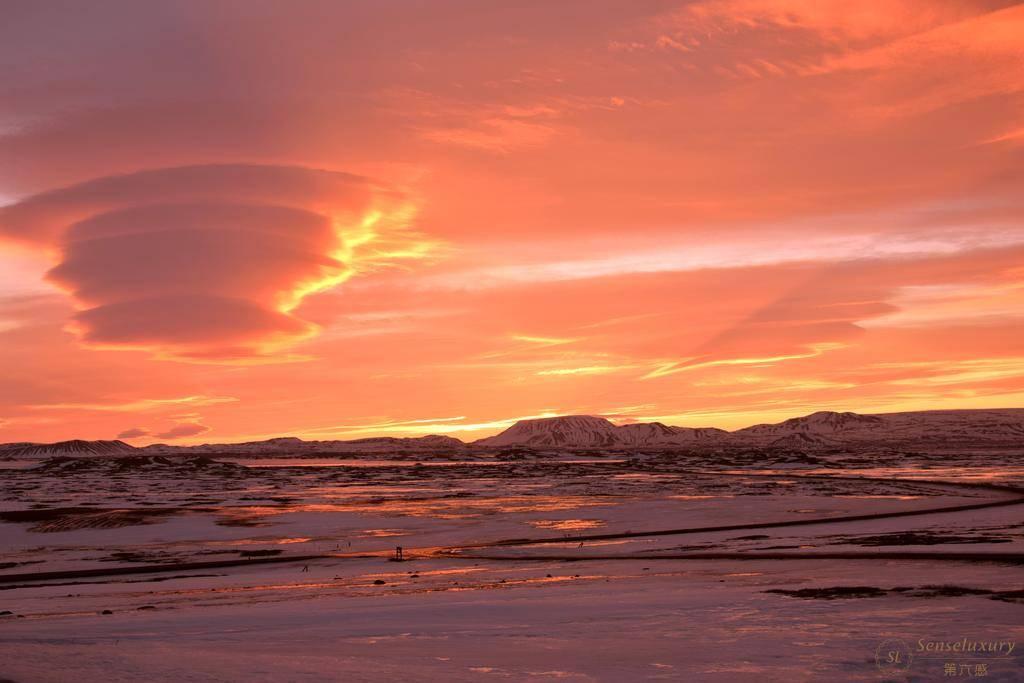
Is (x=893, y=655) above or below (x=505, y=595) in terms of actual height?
above

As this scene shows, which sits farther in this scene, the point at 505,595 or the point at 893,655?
the point at 505,595

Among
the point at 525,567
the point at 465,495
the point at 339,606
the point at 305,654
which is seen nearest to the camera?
the point at 305,654

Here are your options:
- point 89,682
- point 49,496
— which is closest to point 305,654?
point 89,682

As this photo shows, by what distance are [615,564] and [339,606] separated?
24.7ft

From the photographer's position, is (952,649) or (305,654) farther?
(305,654)

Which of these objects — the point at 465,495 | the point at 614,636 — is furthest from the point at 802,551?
the point at 465,495

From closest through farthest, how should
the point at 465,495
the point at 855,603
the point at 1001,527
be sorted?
1. the point at 855,603
2. the point at 1001,527
3. the point at 465,495

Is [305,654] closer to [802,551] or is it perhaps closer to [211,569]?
[211,569]

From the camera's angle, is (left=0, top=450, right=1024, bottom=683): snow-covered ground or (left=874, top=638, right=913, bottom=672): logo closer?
(left=874, top=638, right=913, bottom=672): logo

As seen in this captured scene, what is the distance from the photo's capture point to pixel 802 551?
20609 millimetres

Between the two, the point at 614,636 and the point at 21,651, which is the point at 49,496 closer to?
the point at 21,651

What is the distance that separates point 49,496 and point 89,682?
46609 mm

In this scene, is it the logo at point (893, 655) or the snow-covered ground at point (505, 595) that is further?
the snow-covered ground at point (505, 595)

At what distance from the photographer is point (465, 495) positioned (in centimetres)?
4825
